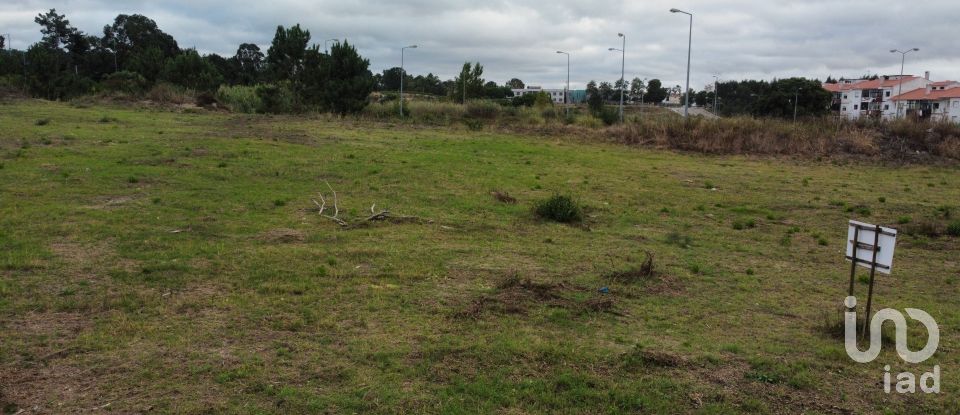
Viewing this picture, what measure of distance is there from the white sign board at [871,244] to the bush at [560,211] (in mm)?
6337

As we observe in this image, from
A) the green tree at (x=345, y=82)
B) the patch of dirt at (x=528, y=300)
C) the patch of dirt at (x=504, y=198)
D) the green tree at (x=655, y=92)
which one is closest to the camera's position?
the patch of dirt at (x=528, y=300)

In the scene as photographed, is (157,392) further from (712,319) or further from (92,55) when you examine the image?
(92,55)

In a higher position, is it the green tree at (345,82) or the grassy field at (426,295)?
the green tree at (345,82)

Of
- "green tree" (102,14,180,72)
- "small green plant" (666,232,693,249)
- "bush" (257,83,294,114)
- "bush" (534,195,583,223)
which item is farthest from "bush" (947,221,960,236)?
"green tree" (102,14,180,72)

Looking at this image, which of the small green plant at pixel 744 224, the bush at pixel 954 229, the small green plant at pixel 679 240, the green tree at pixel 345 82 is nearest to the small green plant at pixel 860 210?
the bush at pixel 954 229

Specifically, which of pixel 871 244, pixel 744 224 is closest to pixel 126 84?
pixel 744 224

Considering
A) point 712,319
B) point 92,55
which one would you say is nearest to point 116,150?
point 712,319

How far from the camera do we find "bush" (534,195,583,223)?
1219 centimetres

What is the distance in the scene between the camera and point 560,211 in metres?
12.2

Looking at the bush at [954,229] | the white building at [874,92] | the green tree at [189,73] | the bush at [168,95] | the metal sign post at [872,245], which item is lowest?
the bush at [954,229]

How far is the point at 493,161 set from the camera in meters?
21.4

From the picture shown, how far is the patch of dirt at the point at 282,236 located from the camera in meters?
9.79

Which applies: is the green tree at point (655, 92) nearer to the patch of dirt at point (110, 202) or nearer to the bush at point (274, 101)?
the bush at point (274, 101)

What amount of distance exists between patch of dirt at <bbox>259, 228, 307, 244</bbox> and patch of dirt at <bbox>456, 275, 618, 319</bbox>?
145 inches
